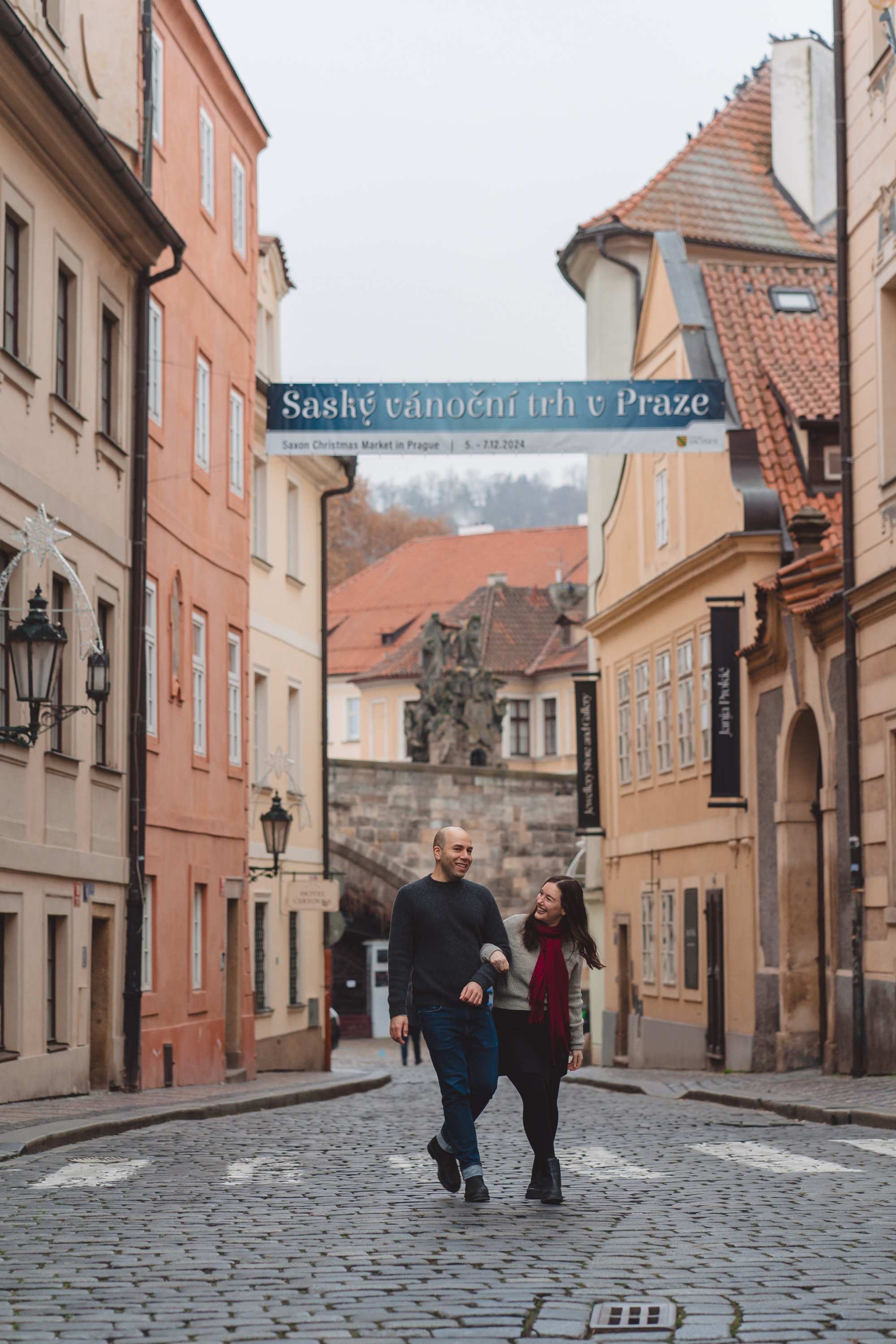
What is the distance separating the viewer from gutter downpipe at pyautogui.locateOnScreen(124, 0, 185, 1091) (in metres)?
20.7

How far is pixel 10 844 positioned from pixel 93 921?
3.35 metres

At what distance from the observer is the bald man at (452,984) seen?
8.92 m

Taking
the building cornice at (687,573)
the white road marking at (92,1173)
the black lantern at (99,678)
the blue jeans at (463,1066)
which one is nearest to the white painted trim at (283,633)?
the building cornice at (687,573)

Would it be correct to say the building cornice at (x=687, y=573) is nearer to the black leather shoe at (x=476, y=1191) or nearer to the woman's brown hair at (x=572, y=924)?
the woman's brown hair at (x=572, y=924)

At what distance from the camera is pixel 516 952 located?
360 inches

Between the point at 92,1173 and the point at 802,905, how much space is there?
1564 centimetres

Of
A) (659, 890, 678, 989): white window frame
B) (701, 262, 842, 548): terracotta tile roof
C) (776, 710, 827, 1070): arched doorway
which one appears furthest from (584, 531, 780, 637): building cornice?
(659, 890, 678, 989): white window frame

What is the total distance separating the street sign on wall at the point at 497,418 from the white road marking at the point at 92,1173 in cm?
1161

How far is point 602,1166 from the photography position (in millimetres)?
11414

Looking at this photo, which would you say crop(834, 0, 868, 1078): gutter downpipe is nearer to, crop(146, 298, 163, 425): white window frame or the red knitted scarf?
crop(146, 298, 163, 425): white window frame

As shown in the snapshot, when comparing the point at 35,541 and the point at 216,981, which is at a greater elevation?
the point at 35,541

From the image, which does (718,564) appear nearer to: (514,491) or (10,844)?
(10,844)

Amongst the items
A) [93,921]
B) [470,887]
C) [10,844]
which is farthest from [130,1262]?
[93,921]

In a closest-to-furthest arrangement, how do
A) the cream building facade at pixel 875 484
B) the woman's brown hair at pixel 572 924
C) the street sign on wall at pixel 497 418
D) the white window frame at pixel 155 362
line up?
the woman's brown hair at pixel 572 924 < the cream building facade at pixel 875 484 < the street sign on wall at pixel 497 418 < the white window frame at pixel 155 362
